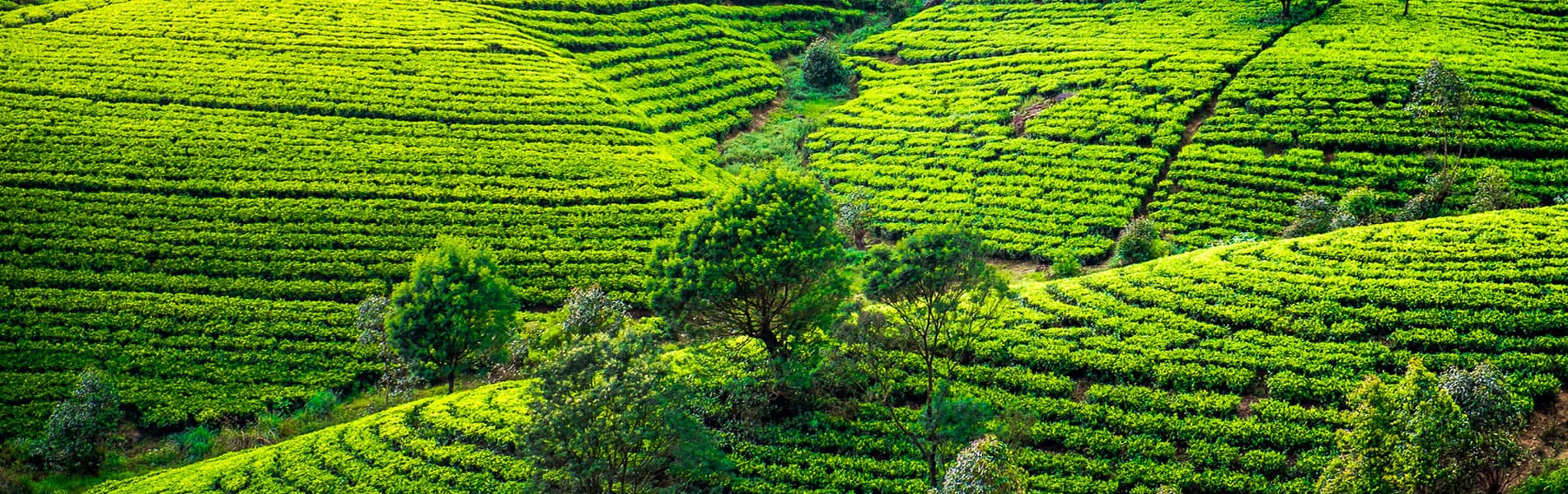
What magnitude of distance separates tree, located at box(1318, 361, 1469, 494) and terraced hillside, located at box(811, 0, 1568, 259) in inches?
827

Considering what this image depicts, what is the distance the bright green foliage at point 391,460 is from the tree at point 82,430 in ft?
8.08

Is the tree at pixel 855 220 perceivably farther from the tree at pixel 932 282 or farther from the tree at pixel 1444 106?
the tree at pixel 1444 106

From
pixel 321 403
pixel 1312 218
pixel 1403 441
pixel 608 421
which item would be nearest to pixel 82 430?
pixel 321 403

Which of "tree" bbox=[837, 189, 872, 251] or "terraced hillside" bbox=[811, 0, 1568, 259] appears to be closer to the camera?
"terraced hillside" bbox=[811, 0, 1568, 259]

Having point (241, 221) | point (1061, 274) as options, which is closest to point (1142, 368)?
point (1061, 274)

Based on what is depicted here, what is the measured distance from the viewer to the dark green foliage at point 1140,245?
4166 centimetres

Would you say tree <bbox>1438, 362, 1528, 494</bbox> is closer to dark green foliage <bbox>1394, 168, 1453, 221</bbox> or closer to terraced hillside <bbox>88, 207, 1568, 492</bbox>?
terraced hillside <bbox>88, 207, 1568, 492</bbox>

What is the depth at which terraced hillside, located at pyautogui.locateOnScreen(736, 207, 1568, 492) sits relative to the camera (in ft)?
94.9

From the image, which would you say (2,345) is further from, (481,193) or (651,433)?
(651,433)

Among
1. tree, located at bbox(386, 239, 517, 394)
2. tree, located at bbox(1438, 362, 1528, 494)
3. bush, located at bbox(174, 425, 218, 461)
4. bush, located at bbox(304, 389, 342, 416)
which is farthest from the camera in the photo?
bush, located at bbox(304, 389, 342, 416)

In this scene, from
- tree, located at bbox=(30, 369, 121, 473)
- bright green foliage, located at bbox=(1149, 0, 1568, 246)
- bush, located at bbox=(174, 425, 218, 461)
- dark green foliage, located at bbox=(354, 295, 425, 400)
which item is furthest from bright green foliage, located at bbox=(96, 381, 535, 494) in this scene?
bright green foliage, located at bbox=(1149, 0, 1568, 246)

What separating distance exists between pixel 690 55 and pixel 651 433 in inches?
1855

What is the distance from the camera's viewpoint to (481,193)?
164 ft

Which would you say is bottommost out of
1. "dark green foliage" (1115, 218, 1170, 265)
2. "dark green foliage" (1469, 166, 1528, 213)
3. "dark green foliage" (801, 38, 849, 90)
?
"dark green foliage" (1115, 218, 1170, 265)
